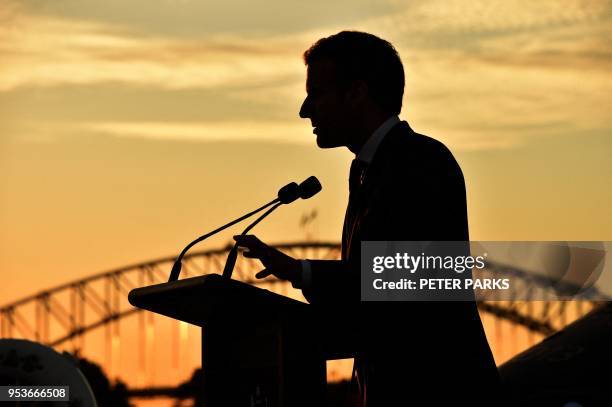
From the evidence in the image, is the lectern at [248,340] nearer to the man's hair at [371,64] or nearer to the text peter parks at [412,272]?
the text peter parks at [412,272]

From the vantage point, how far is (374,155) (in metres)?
6.30

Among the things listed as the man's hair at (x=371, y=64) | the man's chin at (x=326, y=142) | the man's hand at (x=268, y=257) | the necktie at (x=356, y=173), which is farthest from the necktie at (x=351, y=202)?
the man's hand at (x=268, y=257)

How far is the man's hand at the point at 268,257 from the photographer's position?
19.0ft

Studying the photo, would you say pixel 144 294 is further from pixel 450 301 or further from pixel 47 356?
pixel 47 356

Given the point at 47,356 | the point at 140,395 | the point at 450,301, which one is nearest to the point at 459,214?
the point at 450,301

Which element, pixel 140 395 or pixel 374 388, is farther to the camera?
pixel 140 395

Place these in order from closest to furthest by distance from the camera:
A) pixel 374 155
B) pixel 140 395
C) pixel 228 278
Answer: pixel 228 278 → pixel 374 155 → pixel 140 395

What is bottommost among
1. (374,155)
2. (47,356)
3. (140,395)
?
(374,155)

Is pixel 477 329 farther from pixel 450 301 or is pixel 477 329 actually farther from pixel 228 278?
pixel 228 278

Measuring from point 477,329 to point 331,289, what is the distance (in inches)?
22.3

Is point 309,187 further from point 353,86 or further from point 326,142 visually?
point 353,86

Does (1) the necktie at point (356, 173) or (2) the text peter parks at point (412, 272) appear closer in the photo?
(2) the text peter parks at point (412, 272)

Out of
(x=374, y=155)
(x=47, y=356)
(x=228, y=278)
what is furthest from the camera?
(x=47, y=356)

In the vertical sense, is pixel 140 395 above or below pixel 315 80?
above
